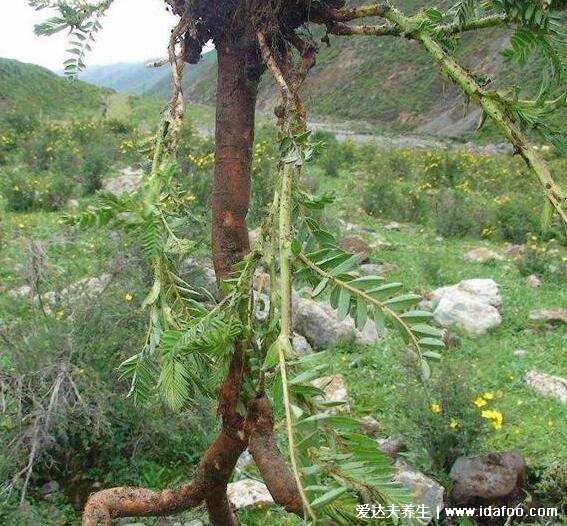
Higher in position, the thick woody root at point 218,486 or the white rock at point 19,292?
the thick woody root at point 218,486

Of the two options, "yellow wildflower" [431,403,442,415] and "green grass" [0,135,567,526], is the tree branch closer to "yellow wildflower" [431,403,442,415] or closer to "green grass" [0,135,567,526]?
"green grass" [0,135,567,526]

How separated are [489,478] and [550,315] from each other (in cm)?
238

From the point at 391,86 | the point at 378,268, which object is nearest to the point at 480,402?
the point at 378,268

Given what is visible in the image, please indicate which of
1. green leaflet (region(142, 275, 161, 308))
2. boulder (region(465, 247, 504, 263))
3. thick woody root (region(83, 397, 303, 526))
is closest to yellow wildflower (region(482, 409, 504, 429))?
thick woody root (region(83, 397, 303, 526))

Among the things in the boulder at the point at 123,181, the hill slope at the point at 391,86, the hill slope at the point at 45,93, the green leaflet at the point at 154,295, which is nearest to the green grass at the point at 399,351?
the boulder at the point at 123,181

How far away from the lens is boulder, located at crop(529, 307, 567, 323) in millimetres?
4785

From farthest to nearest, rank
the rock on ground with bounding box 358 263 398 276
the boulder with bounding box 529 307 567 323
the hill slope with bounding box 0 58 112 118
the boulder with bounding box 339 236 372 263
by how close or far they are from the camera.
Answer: the hill slope with bounding box 0 58 112 118, the boulder with bounding box 339 236 372 263, the rock on ground with bounding box 358 263 398 276, the boulder with bounding box 529 307 567 323

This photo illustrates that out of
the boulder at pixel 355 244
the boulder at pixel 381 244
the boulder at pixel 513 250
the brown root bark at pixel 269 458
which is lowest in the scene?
the boulder at pixel 513 250

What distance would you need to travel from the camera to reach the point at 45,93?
67.7 ft

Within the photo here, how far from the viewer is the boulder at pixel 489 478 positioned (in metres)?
2.74

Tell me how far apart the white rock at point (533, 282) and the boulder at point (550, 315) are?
693 millimetres

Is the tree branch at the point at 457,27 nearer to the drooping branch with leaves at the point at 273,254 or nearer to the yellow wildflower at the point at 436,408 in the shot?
the drooping branch with leaves at the point at 273,254

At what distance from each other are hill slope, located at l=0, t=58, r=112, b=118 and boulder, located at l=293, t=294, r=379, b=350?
49.7ft

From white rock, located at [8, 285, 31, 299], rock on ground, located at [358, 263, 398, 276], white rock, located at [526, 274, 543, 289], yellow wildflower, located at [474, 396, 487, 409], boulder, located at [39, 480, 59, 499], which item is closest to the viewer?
boulder, located at [39, 480, 59, 499]
